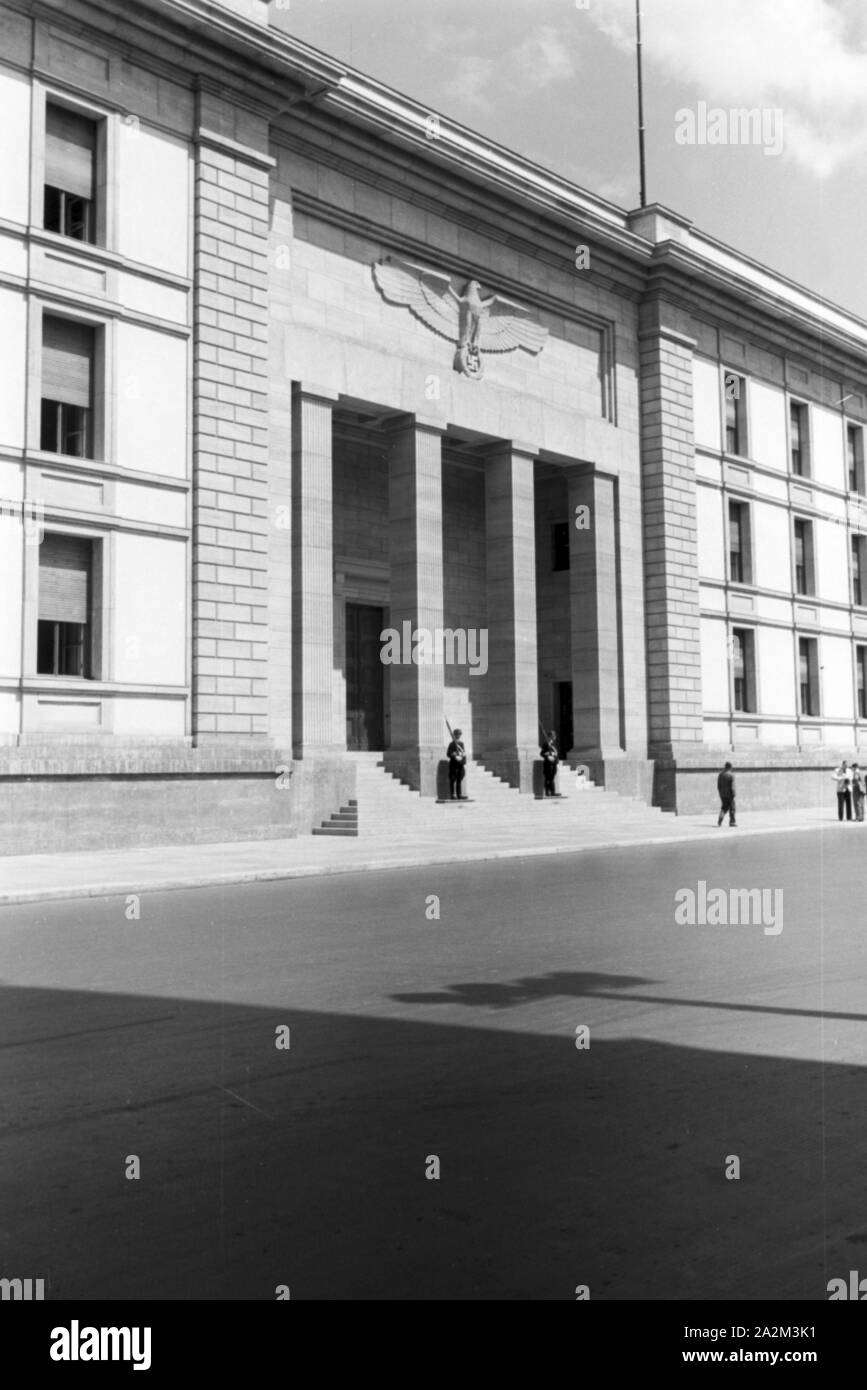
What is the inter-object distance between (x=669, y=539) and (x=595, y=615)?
3542 millimetres

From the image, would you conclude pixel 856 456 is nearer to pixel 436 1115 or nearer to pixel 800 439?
pixel 800 439

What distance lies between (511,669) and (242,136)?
47.2 ft

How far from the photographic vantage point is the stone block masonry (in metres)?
25.7

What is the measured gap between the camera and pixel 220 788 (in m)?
25.1

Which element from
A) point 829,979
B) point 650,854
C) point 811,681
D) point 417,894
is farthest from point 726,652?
point 829,979

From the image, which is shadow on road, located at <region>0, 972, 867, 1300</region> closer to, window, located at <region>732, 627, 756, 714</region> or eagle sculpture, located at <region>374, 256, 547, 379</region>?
eagle sculpture, located at <region>374, 256, 547, 379</region>

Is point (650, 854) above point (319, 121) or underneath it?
underneath

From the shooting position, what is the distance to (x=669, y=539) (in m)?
37.8

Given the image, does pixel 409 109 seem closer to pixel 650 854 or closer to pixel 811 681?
pixel 650 854

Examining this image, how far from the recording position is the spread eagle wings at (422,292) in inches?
1240

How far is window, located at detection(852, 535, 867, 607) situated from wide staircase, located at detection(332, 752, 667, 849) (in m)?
16.5
